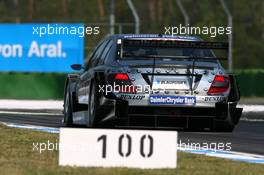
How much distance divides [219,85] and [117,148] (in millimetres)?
4294

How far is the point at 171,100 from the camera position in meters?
13.4

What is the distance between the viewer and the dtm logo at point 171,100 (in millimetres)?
13328

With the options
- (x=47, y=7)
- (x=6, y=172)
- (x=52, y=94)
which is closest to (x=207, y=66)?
(x=6, y=172)

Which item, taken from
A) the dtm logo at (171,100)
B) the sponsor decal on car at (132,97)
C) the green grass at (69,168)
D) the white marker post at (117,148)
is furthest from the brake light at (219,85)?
the white marker post at (117,148)

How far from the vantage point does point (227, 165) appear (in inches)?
421

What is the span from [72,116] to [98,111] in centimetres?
266

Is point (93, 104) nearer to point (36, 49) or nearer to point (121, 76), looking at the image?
point (121, 76)

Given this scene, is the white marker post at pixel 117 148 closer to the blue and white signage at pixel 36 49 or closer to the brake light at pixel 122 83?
the brake light at pixel 122 83

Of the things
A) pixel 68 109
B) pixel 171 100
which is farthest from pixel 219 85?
pixel 68 109

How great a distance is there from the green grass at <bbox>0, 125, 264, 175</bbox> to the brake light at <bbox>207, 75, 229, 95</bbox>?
1.75 metres

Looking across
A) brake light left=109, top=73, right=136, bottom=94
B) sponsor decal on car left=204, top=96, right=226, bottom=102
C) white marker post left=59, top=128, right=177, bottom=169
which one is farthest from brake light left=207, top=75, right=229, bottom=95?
white marker post left=59, top=128, right=177, bottom=169

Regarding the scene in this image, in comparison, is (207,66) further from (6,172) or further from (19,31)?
(19,31)

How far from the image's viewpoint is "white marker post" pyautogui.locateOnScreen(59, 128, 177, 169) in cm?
954

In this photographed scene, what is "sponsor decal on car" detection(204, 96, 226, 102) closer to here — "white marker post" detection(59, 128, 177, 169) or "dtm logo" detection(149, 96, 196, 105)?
"dtm logo" detection(149, 96, 196, 105)
